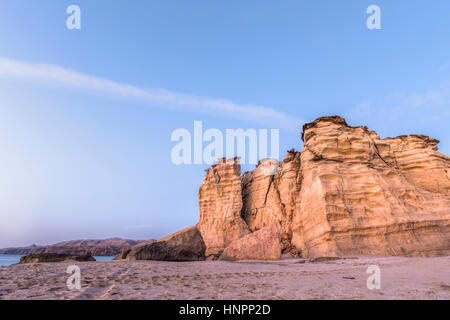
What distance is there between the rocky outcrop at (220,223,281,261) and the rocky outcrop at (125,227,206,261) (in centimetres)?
299

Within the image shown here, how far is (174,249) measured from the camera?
12.9 meters

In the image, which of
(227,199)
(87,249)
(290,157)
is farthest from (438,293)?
(87,249)

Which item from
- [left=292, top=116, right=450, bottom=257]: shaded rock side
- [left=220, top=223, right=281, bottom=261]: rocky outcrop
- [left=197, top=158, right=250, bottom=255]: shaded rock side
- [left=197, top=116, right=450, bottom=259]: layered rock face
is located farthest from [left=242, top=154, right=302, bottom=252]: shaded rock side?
[left=220, top=223, right=281, bottom=261]: rocky outcrop

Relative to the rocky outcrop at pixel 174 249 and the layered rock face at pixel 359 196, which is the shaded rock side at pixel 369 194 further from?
the rocky outcrop at pixel 174 249

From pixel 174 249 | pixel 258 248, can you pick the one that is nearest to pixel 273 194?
pixel 258 248

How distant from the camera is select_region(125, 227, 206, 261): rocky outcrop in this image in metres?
11.8

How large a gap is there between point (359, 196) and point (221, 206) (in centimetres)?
1609

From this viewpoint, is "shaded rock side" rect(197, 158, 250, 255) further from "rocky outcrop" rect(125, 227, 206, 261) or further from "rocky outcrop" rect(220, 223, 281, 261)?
"rocky outcrop" rect(125, 227, 206, 261)

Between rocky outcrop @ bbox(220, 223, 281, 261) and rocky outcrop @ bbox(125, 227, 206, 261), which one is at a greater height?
rocky outcrop @ bbox(125, 227, 206, 261)

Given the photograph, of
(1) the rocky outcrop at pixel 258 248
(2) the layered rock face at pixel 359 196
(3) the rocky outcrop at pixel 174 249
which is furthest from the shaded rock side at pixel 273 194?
(3) the rocky outcrop at pixel 174 249

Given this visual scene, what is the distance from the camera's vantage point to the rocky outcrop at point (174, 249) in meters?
11.8

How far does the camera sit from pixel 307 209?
1986 cm

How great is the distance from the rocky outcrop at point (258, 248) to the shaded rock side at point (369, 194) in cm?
305
